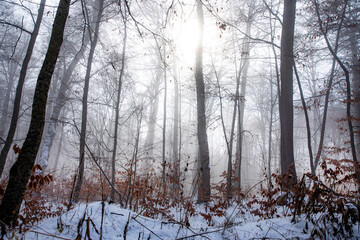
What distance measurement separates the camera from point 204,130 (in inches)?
288

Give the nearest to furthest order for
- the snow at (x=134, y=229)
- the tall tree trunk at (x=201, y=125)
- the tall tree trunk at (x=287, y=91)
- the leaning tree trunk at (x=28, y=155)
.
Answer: the leaning tree trunk at (x=28, y=155) → the snow at (x=134, y=229) → the tall tree trunk at (x=287, y=91) → the tall tree trunk at (x=201, y=125)

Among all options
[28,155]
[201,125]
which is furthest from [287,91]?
[28,155]

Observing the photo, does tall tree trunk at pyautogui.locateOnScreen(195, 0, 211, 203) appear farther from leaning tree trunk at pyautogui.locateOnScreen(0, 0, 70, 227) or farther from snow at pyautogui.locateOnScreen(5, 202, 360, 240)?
leaning tree trunk at pyautogui.locateOnScreen(0, 0, 70, 227)

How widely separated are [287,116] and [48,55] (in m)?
6.37

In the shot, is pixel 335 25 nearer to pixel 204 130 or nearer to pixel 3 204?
pixel 204 130

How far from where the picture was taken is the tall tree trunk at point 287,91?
6.37 m

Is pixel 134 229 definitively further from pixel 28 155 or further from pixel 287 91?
pixel 287 91

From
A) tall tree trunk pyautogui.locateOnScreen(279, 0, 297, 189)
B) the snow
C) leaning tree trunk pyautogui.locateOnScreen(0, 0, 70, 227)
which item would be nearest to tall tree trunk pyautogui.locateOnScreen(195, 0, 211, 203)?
tall tree trunk pyautogui.locateOnScreen(279, 0, 297, 189)

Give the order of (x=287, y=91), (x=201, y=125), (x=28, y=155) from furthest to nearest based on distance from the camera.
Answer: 1. (x=201, y=125)
2. (x=287, y=91)
3. (x=28, y=155)

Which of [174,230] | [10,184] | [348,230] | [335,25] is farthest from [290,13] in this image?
[10,184]

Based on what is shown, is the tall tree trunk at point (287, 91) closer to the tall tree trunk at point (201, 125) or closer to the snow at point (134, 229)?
the tall tree trunk at point (201, 125)

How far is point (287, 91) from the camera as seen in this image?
6523 mm

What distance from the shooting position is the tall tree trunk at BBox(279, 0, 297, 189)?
251 inches

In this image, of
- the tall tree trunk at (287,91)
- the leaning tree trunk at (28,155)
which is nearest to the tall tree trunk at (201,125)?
the tall tree trunk at (287,91)
